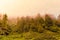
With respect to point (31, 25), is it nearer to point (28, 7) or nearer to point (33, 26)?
point (33, 26)

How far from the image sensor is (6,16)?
2.78m

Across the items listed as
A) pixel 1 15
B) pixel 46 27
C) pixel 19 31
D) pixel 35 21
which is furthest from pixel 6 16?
pixel 46 27

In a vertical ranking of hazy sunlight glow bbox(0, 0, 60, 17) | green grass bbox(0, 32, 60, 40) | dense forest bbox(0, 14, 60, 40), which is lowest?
green grass bbox(0, 32, 60, 40)

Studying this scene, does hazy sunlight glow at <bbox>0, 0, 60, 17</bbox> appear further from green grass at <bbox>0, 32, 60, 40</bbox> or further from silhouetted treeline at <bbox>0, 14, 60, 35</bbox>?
green grass at <bbox>0, 32, 60, 40</bbox>

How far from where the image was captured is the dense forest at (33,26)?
8.82 ft

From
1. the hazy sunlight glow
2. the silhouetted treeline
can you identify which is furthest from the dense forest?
the hazy sunlight glow

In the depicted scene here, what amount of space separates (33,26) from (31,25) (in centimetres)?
4

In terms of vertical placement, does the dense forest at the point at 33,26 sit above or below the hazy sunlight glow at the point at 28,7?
below

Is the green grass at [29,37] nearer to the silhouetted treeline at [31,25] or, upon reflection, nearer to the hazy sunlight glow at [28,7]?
the silhouetted treeline at [31,25]

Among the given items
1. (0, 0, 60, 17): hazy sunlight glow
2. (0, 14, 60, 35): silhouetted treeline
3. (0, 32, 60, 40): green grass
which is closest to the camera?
(0, 32, 60, 40): green grass

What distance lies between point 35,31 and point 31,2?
1.87 feet

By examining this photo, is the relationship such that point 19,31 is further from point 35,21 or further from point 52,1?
point 52,1

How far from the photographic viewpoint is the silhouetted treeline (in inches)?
107

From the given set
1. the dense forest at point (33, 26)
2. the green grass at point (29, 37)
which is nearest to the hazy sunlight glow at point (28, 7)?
the dense forest at point (33, 26)
